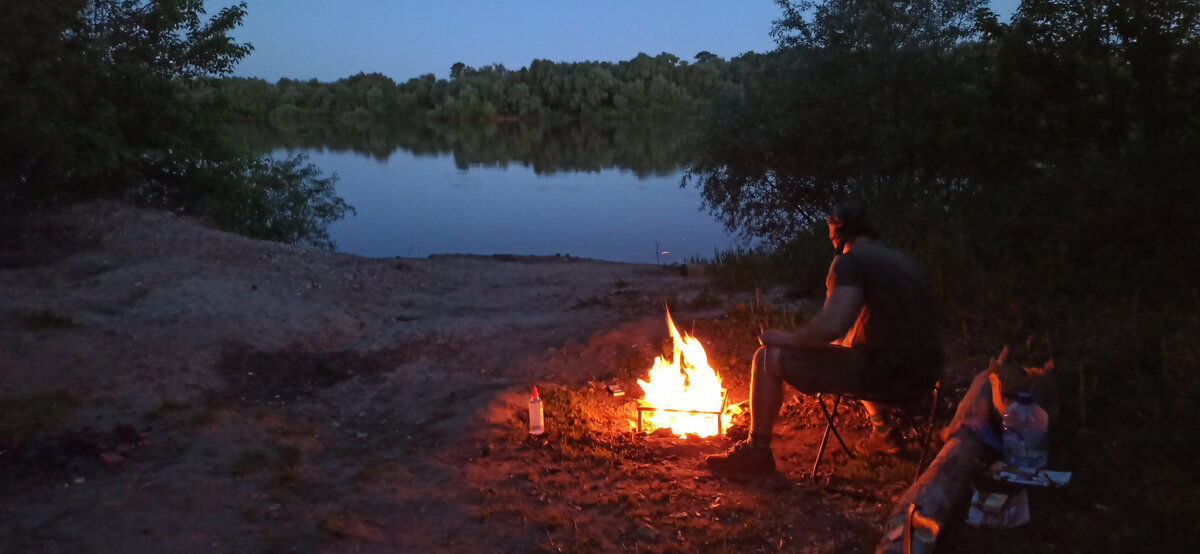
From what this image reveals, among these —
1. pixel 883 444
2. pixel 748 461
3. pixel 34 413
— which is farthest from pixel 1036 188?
pixel 34 413

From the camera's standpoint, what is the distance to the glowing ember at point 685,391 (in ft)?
18.0

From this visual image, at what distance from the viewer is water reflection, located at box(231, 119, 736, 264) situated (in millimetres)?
24031

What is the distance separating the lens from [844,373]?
14.4ft

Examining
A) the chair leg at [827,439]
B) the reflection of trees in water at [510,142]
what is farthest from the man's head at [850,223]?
the reflection of trees in water at [510,142]

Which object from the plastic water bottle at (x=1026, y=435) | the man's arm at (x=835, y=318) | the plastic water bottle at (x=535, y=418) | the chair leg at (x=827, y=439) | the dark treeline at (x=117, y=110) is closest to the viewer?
the plastic water bottle at (x=1026, y=435)

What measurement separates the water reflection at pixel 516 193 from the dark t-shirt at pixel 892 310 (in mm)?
11090

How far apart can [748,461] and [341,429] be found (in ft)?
9.21

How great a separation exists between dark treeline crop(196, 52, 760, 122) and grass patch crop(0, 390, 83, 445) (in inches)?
1605

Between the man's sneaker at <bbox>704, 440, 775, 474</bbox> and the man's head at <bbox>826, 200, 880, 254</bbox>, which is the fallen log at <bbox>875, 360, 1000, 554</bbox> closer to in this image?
the man's sneaker at <bbox>704, 440, 775, 474</bbox>

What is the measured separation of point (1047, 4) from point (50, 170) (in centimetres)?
1268

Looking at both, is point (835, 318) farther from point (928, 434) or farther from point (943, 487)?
point (943, 487)

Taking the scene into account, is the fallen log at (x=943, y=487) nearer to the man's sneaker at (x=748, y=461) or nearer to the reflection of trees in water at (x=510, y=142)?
the man's sneaker at (x=748, y=461)

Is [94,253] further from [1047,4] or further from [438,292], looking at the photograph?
[1047,4]

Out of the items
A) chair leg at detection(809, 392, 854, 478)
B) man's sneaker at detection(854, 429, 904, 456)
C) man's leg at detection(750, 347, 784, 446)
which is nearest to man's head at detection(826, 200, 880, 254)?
man's leg at detection(750, 347, 784, 446)
